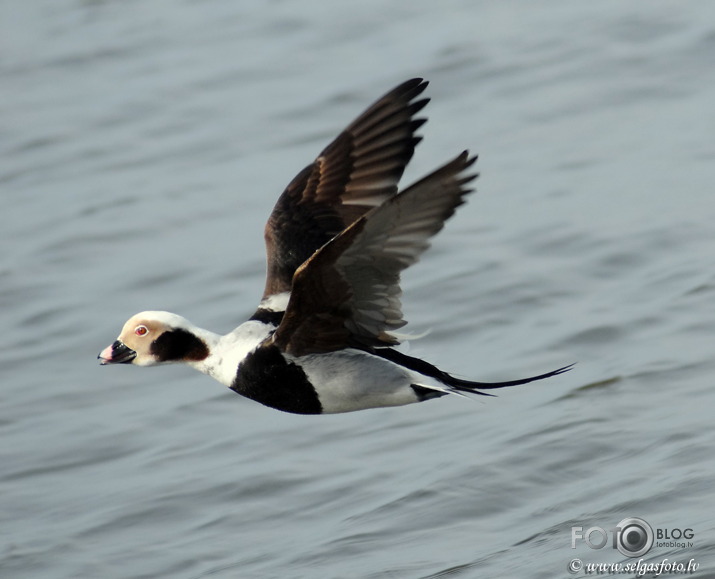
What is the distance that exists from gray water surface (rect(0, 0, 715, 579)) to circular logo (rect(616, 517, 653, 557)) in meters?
0.07

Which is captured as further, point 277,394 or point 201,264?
point 201,264

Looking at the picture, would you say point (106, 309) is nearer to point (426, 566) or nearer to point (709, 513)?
point (426, 566)

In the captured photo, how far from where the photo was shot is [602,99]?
10.6m

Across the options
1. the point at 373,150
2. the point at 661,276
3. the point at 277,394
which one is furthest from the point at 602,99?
the point at 277,394

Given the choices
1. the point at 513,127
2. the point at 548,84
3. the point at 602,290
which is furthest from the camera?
the point at 548,84

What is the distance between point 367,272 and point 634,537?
65.0 inches

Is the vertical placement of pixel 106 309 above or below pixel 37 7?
below

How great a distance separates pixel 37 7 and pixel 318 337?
10347 mm

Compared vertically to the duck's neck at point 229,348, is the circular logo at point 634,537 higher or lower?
lower

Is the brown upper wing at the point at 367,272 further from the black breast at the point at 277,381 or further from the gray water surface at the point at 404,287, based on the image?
the gray water surface at the point at 404,287

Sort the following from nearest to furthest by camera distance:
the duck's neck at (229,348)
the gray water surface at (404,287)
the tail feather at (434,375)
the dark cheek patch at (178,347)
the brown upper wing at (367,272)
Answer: the brown upper wing at (367,272), the tail feather at (434,375), the duck's neck at (229,348), the dark cheek patch at (178,347), the gray water surface at (404,287)

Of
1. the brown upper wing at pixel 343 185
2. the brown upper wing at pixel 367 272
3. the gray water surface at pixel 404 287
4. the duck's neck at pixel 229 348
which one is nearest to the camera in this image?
the brown upper wing at pixel 367 272

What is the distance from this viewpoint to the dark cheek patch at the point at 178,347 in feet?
18.0

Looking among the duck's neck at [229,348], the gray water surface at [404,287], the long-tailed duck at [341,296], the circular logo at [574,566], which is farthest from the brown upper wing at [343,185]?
the circular logo at [574,566]
